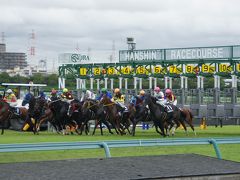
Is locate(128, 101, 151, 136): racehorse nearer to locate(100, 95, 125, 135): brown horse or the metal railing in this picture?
locate(100, 95, 125, 135): brown horse

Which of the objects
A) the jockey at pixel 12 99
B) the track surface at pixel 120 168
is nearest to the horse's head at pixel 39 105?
the jockey at pixel 12 99

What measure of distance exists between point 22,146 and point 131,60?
45652mm

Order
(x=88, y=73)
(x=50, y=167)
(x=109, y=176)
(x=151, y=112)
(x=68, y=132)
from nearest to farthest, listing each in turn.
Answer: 1. (x=109, y=176)
2. (x=50, y=167)
3. (x=151, y=112)
4. (x=68, y=132)
5. (x=88, y=73)

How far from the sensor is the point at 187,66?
46.9m

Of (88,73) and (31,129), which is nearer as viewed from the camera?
(31,129)

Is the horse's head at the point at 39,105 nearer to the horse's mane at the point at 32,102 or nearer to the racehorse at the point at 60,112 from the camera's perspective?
the horse's mane at the point at 32,102

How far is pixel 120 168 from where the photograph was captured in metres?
8.35

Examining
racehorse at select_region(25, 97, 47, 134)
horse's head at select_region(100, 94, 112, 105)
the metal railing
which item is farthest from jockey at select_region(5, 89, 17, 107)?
the metal railing

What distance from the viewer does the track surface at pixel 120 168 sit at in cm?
766

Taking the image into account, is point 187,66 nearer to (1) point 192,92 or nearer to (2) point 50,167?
(1) point 192,92

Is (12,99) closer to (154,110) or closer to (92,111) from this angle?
(92,111)

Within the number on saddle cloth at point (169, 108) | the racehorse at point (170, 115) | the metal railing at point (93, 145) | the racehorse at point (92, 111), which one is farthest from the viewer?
the racehorse at point (92, 111)

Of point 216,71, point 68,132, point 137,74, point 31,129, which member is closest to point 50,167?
point 68,132

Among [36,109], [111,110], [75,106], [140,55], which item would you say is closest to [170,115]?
[111,110]
